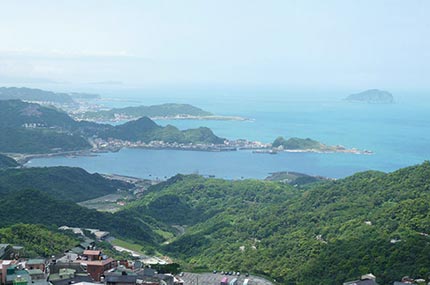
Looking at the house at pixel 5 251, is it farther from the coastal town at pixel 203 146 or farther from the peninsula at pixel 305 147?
the peninsula at pixel 305 147

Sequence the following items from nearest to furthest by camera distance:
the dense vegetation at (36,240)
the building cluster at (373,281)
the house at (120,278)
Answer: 1. the house at (120,278)
2. the building cluster at (373,281)
3. the dense vegetation at (36,240)

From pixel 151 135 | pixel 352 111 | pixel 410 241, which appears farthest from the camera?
pixel 352 111

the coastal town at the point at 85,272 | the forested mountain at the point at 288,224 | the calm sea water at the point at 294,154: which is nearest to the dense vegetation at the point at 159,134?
the calm sea water at the point at 294,154

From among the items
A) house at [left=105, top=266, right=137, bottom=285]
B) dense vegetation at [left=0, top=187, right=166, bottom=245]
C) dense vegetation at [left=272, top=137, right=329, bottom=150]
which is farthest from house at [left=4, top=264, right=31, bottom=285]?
dense vegetation at [left=272, top=137, right=329, bottom=150]

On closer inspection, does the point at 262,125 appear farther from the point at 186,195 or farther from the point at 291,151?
the point at 186,195

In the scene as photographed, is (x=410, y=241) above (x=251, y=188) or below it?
above

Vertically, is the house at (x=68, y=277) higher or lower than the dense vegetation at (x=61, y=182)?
higher

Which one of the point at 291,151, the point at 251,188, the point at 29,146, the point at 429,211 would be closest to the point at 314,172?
the point at 291,151
